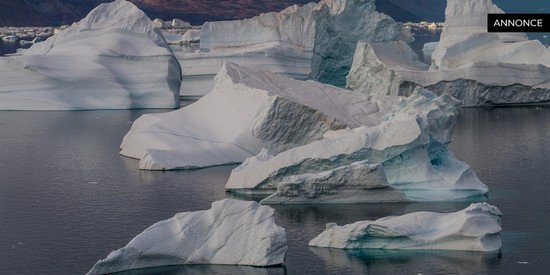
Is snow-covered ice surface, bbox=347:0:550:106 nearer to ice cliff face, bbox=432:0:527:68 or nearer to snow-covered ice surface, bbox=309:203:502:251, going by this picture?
ice cliff face, bbox=432:0:527:68

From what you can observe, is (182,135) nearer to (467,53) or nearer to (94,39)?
(94,39)

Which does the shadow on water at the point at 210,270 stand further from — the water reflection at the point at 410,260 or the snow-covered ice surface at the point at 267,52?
the snow-covered ice surface at the point at 267,52

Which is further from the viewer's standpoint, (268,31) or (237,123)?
(268,31)

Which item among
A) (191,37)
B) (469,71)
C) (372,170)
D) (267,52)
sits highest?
(372,170)

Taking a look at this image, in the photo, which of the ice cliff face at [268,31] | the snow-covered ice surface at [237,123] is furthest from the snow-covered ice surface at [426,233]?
the ice cliff face at [268,31]

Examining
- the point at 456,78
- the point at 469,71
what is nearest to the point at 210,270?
the point at 456,78

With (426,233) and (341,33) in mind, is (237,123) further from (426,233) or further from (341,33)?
(341,33)

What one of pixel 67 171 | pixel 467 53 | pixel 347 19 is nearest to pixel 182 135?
pixel 67 171
